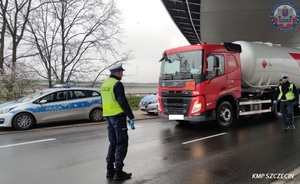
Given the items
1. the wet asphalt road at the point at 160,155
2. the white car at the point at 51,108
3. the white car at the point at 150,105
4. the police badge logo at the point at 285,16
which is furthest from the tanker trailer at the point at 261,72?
the white car at the point at 51,108

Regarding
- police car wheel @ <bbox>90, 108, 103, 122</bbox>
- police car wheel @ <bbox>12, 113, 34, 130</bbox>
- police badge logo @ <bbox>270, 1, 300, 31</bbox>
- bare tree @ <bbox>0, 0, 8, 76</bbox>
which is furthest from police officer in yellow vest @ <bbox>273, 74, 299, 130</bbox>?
bare tree @ <bbox>0, 0, 8, 76</bbox>

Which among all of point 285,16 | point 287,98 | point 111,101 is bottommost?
point 287,98

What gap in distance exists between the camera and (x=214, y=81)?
34.3 ft

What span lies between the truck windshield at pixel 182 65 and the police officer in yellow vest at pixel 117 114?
17.4ft

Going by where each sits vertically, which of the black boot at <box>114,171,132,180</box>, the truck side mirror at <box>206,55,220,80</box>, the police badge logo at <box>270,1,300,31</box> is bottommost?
the black boot at <box>114,171,132,180</box>

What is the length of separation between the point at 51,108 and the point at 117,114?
7.69 meters

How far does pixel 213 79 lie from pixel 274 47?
4953 mm

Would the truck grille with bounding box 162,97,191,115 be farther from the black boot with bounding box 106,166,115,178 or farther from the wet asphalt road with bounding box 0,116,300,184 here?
the black boot with bounding box 106,166,115,178

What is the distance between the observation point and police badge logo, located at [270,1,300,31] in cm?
1270

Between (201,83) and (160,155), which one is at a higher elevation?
(201,83)

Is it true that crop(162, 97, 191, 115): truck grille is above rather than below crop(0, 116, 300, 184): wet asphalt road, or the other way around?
above

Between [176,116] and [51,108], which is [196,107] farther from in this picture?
[51,108]

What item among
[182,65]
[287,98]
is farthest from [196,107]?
[287,98]

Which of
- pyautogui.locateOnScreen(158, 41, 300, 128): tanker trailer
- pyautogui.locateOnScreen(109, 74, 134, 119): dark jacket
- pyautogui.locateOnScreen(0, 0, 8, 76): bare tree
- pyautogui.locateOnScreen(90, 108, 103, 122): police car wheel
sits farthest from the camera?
pyautogui.locateOnScreen(0, 0, 8, 76): bare tree
